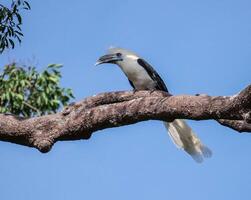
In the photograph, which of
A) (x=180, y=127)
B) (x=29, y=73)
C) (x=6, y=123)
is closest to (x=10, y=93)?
(x=29, y=73)

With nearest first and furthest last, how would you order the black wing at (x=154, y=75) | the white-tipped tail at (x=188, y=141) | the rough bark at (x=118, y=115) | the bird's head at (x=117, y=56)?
the rough bark at (x=118, y=115) → the white-tipped tail at (x=188, y=141) → the black wing at (x=154, y=75) → the bird's head at (x=117, y=56)

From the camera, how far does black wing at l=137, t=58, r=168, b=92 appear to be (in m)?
7.20

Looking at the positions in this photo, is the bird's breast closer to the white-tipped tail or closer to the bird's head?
the bird's head

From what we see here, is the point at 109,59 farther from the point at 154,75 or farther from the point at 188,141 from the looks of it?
the point at 188,141

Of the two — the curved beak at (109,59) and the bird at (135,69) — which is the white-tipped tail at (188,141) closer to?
the bird at (135,69)

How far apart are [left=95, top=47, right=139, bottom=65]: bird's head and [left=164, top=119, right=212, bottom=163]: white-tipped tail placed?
1.45 metres

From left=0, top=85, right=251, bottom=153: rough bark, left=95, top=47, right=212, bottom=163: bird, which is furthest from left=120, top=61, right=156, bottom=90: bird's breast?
left=0, top=85, right=251, bottom=153: rough bark

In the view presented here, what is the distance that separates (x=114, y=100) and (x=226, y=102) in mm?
1096

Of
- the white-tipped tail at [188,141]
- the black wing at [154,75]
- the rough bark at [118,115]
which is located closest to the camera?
the rough bark at [118,115]

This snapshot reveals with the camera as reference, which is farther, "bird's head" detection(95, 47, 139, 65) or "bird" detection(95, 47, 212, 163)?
"bird's head" detection(95, 47, 139, 65)

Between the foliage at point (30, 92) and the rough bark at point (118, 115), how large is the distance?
4.20 meters

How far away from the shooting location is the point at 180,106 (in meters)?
4.01

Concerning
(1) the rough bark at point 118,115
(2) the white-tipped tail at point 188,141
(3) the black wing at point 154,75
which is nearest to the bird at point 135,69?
(3) the black wing at point 154,75

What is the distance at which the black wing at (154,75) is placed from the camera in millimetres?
7203
